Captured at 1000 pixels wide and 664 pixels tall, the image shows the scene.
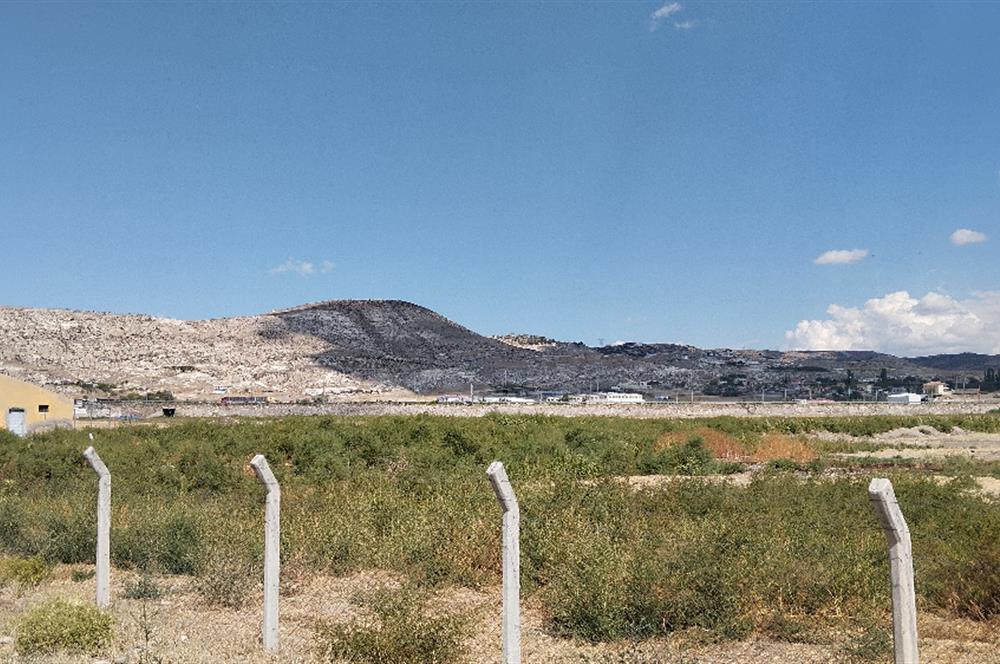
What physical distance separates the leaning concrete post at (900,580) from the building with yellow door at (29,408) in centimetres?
4792

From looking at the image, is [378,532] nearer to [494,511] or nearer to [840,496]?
[494,511]

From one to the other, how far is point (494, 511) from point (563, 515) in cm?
168

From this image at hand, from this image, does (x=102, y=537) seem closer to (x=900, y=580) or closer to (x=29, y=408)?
(x=900, y=580)

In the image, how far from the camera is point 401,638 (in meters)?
8.44

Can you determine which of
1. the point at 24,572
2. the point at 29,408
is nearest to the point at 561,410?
the point at 29,408

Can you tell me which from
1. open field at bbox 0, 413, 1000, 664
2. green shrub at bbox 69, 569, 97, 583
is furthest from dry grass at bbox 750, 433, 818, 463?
green shrub at bbox 69, 569, 97, 583

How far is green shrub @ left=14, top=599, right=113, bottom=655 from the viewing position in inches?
348

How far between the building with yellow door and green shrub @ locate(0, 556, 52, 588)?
121 ft

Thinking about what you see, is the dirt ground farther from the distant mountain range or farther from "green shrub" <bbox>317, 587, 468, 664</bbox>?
the distant mountain range

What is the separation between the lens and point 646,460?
3275 cm

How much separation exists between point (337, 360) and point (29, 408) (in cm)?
9757

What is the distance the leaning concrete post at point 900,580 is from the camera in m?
5.27

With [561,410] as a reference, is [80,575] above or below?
below

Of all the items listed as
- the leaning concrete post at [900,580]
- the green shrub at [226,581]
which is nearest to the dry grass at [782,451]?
the green shrub at [226,581]
